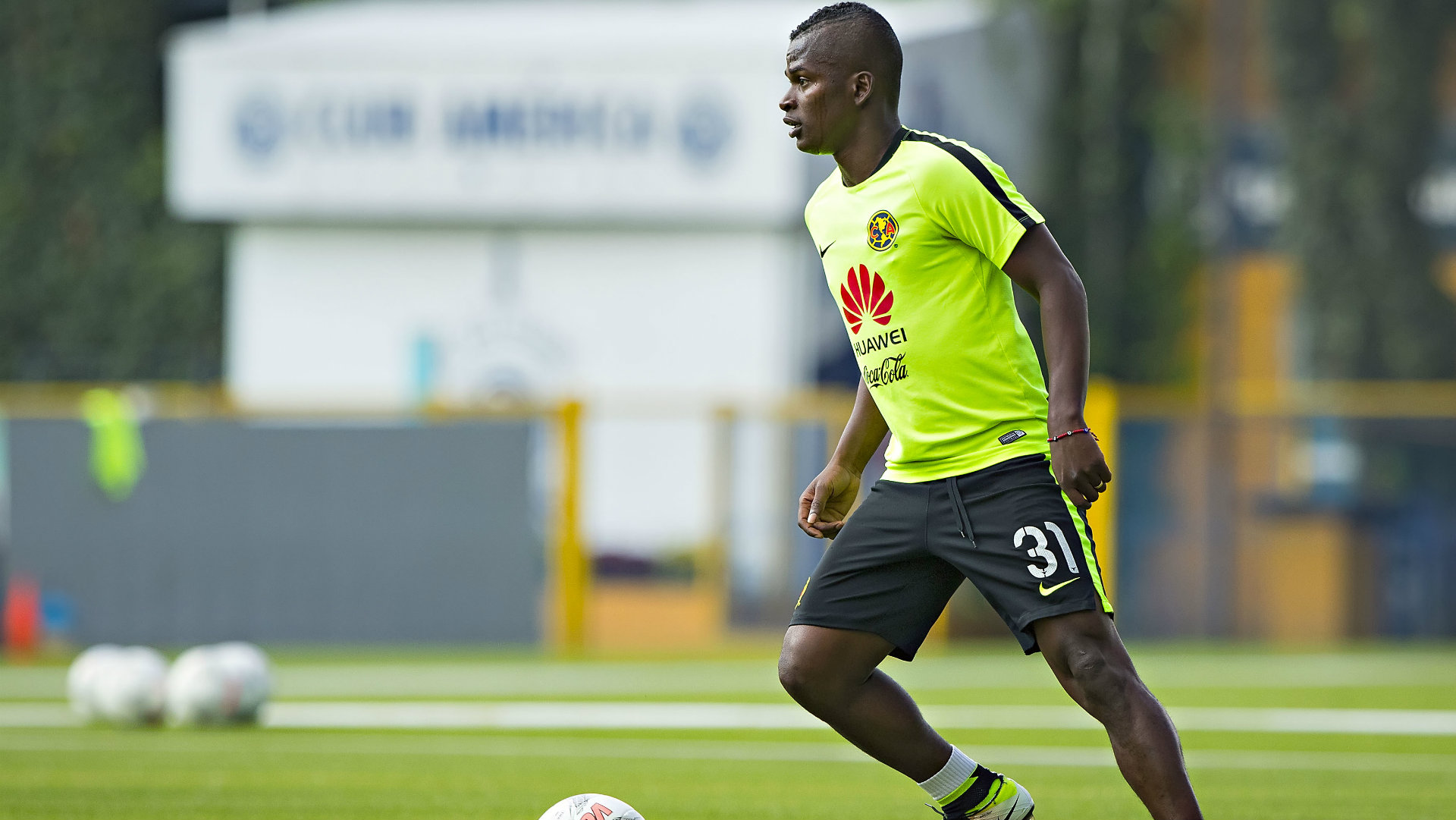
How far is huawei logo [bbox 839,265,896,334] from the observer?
5.12 metres

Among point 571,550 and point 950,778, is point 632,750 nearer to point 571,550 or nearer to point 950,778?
point 950,778

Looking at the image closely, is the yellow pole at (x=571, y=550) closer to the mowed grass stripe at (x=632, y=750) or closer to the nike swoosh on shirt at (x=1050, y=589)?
the mowed grass stripe at (x=632, y=750)

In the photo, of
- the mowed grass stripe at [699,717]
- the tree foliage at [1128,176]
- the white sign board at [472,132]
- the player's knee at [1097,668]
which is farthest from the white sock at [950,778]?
the tree foliage at [1128,176]

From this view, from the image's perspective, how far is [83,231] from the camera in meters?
27.3

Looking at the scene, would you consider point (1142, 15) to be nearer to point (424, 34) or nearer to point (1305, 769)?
point (424, 34)

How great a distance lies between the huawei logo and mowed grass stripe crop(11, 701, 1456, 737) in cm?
574

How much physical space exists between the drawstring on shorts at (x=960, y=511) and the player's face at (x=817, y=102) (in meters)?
0.88

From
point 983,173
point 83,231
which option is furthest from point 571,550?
point 83,231

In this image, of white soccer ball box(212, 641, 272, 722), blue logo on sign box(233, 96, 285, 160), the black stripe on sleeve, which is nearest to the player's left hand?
the black stripe on sleeve

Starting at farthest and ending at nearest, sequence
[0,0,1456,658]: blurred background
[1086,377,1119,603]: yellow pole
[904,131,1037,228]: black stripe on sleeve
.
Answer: [0,0,1456,658]: blurred background, [1086,377,1119,603]: yellow pole, [904,131,1037,228]: black stripe on sleeve

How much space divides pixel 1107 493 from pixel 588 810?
38.1 ft

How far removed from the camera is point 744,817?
6914 mm

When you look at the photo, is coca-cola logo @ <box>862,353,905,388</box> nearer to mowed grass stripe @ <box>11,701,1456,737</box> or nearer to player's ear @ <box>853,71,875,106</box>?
player's ear @ <box>853,71,875,106</box>

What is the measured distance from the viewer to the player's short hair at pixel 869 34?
513 cm
